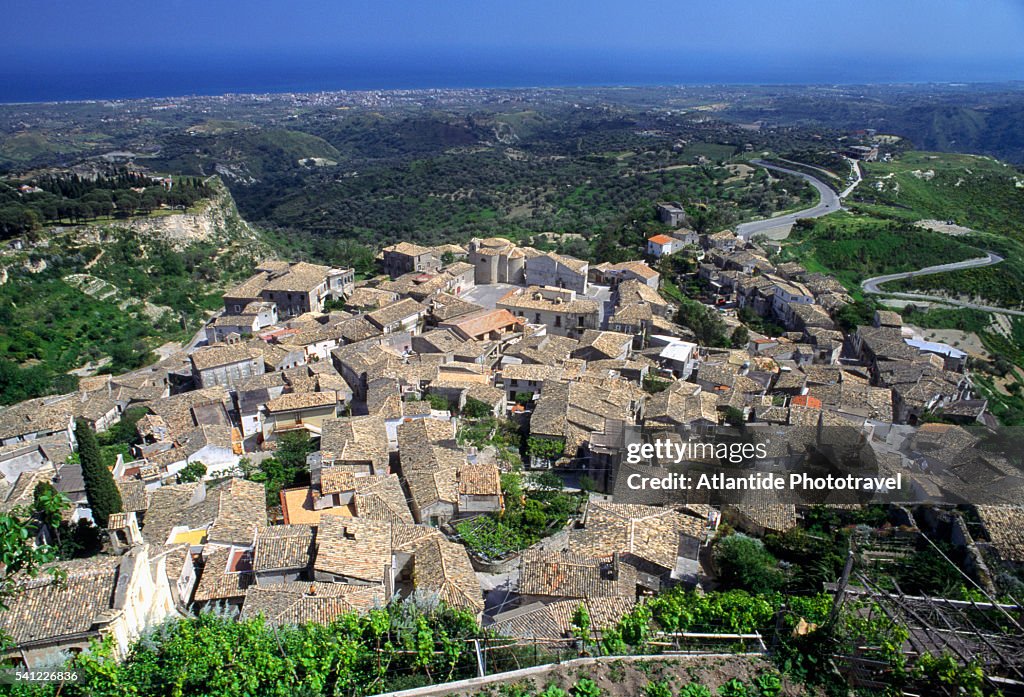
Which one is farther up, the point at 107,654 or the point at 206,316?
the point at 107,654

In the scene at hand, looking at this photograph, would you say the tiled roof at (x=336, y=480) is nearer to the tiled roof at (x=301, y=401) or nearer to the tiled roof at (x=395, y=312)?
the tiled roof at (x=301, y=401)

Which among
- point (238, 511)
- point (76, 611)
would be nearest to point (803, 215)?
point (238, 511)

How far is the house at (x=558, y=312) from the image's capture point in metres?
31.8

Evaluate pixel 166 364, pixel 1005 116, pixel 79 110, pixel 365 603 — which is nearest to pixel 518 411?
pixel 365 603

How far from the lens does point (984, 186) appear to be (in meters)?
71.2

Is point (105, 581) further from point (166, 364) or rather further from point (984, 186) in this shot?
point (984, 186)

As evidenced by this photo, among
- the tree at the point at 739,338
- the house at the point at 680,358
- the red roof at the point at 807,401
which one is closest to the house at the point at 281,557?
the house at the point at 680,358

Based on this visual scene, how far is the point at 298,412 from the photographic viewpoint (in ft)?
74.1

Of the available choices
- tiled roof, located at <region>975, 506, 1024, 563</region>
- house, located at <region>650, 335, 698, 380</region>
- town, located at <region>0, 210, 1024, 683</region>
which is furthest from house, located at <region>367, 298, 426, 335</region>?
tiled roof, located at <region>975, 506, 1024, 563</region>

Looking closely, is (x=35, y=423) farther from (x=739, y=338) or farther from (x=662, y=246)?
(x=662, y=246)

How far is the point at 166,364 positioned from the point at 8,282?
14.6 m

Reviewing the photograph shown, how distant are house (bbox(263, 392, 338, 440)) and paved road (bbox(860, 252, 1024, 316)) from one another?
129 ft

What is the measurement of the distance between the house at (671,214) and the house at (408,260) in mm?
22320

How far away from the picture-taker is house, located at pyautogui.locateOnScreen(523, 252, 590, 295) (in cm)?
3625
